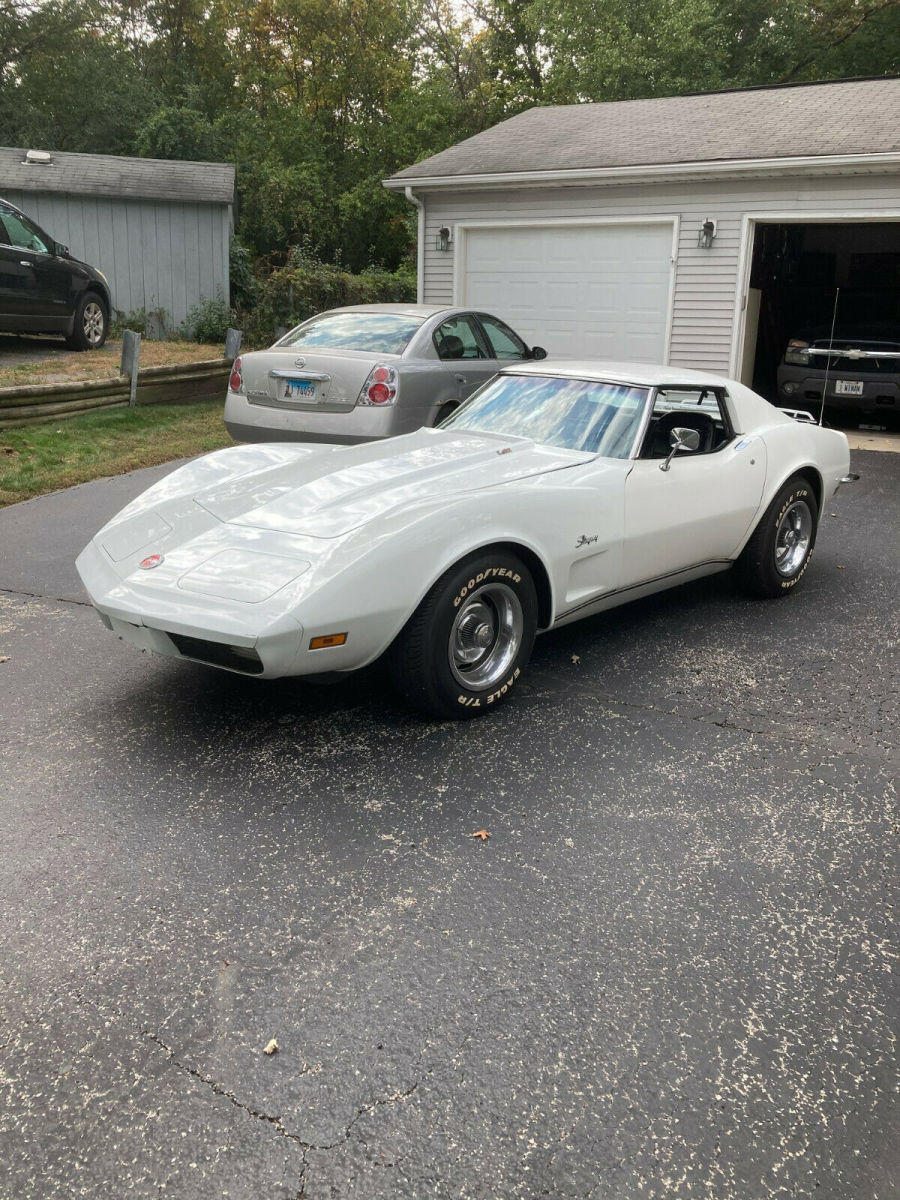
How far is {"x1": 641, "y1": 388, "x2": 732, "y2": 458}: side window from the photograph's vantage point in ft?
17.3

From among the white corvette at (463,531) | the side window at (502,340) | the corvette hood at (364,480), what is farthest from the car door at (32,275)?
the corvette hood at (364,480)

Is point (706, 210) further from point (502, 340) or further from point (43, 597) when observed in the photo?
point (43, 597)

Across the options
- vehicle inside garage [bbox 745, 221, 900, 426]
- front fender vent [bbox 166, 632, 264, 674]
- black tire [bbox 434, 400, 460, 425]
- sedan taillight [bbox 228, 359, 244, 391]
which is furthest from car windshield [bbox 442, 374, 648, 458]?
vehicle inside garage [bbox 745, 221, 900, 426]

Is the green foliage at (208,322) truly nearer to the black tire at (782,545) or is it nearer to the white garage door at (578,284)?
the white garage door at (578,284)

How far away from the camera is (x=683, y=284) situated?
13.2 metres

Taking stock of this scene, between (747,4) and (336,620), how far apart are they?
3360 centimetres

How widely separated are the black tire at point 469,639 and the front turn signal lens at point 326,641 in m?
0.32

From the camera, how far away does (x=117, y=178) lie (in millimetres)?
17625

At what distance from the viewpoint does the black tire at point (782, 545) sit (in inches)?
220

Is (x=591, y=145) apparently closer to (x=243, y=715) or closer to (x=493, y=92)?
(x=243, y=715)

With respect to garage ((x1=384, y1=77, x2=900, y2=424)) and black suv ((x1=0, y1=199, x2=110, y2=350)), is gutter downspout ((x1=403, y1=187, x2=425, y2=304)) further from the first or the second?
black suv ((x1=0, y1=199, x2=110, y2=350))

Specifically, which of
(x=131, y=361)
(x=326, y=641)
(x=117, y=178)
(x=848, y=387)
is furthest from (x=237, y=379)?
(x=117, y=178)

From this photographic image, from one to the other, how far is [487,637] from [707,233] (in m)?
10.4

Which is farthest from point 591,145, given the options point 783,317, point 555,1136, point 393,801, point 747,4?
point 747,4
